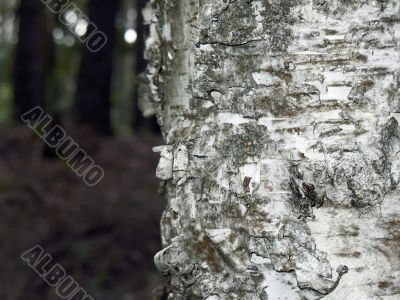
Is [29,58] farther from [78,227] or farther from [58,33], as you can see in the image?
[58,33]

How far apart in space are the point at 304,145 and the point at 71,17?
9.53 meters

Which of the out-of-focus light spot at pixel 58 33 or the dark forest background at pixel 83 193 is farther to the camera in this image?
the out-of-focus light spot at pixel 58 33

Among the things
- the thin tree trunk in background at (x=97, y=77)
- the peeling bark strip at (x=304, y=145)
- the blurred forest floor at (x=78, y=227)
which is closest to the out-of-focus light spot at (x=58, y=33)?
the thin tree trunk in background at (x=97, y=77)

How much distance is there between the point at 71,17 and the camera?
10203 mm

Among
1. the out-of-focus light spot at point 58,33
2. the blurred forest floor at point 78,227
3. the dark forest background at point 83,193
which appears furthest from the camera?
the out-of-focus light spot at point 58,33

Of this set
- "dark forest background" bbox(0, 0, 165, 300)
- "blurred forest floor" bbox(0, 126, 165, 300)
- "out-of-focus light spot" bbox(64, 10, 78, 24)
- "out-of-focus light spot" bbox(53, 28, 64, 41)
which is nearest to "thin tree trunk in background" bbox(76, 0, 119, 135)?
"dark forest background" bbox(0, 0, 165, 300)

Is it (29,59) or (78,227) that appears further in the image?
(29,59)

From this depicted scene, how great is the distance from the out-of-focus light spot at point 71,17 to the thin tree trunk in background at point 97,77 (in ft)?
0.88

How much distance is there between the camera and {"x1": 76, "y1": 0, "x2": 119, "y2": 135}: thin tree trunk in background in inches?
400

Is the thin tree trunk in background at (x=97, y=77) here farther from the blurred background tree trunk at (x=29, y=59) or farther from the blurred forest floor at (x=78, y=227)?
the blurred forest floor at (x=78, y=227)

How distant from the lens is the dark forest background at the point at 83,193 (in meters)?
5.88

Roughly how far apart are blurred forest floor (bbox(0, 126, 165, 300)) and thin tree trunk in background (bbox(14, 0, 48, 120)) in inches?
61.2

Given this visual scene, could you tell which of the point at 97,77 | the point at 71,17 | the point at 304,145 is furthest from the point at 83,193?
Answer: the point at 304,145

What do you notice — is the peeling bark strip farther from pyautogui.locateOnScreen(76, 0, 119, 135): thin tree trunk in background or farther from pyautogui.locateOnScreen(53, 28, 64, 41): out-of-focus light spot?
pyautogui.locateOnScreen(53, 28, 64, 41): out-of-focus light spot
